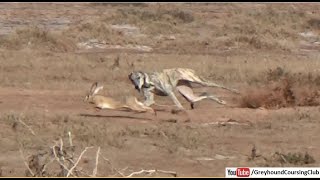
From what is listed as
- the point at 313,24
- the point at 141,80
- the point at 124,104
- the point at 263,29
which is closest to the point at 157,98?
the point at 141,80

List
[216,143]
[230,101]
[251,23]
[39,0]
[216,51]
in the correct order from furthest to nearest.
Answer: [39,0] < [251,23] < [216,51] < [230,101] < [216,143]

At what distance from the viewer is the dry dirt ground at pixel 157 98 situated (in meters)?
10.5

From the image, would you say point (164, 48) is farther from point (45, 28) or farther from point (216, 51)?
point (45, 28)

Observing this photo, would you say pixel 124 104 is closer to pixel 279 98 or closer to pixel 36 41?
pixel 279 98

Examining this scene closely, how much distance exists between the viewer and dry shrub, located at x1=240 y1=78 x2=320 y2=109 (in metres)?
15.4

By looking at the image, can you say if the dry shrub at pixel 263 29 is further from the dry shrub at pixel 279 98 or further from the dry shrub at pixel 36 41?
the dry shrub at pixel 279 98

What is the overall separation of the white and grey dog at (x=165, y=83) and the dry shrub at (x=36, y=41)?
13.1m

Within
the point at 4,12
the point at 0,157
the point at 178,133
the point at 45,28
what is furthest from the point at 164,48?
the point at 0,157

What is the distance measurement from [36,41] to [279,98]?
1384 centimetres

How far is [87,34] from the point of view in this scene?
29453 millimetres

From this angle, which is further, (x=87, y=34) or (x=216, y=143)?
(x=87, y=34)

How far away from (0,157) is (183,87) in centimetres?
471

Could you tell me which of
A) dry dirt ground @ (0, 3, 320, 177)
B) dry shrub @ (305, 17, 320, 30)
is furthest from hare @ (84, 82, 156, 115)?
dry shrub @ (305, 17, 320, 30)

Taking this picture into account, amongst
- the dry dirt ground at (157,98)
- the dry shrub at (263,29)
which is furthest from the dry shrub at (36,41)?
the dry shrub at (263,29)
